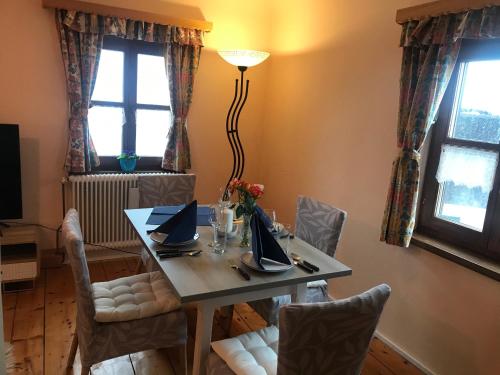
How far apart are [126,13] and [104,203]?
1.58 metres

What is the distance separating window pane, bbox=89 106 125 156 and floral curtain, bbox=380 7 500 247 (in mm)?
2385

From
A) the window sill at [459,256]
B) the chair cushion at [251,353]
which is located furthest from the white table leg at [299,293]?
the window sill at [459,256]

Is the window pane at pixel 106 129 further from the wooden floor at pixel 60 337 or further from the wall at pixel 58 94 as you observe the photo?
the wooden floor at pixel 60 337

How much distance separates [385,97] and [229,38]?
1762 mm

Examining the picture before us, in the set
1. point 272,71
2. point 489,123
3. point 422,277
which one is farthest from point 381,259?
point 272,71

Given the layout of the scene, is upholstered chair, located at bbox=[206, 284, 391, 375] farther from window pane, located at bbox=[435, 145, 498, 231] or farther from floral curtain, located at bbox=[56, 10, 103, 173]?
floral curtain, located at bbox=[56, 10, 103, 173]

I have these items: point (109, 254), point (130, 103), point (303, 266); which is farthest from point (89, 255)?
point (303, 266)

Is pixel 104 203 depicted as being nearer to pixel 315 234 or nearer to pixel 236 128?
pixel 236 128

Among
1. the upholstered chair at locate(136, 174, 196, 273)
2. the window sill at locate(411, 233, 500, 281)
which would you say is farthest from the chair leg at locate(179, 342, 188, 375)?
the window sill at locate(411, 233, 500, 281)

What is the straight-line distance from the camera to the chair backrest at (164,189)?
9.61 ft

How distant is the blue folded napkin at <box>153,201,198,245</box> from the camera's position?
201 cm

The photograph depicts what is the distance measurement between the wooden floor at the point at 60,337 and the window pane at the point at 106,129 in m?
1.13

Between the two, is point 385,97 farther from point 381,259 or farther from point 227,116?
point 227,116

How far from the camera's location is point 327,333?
4.25ft
